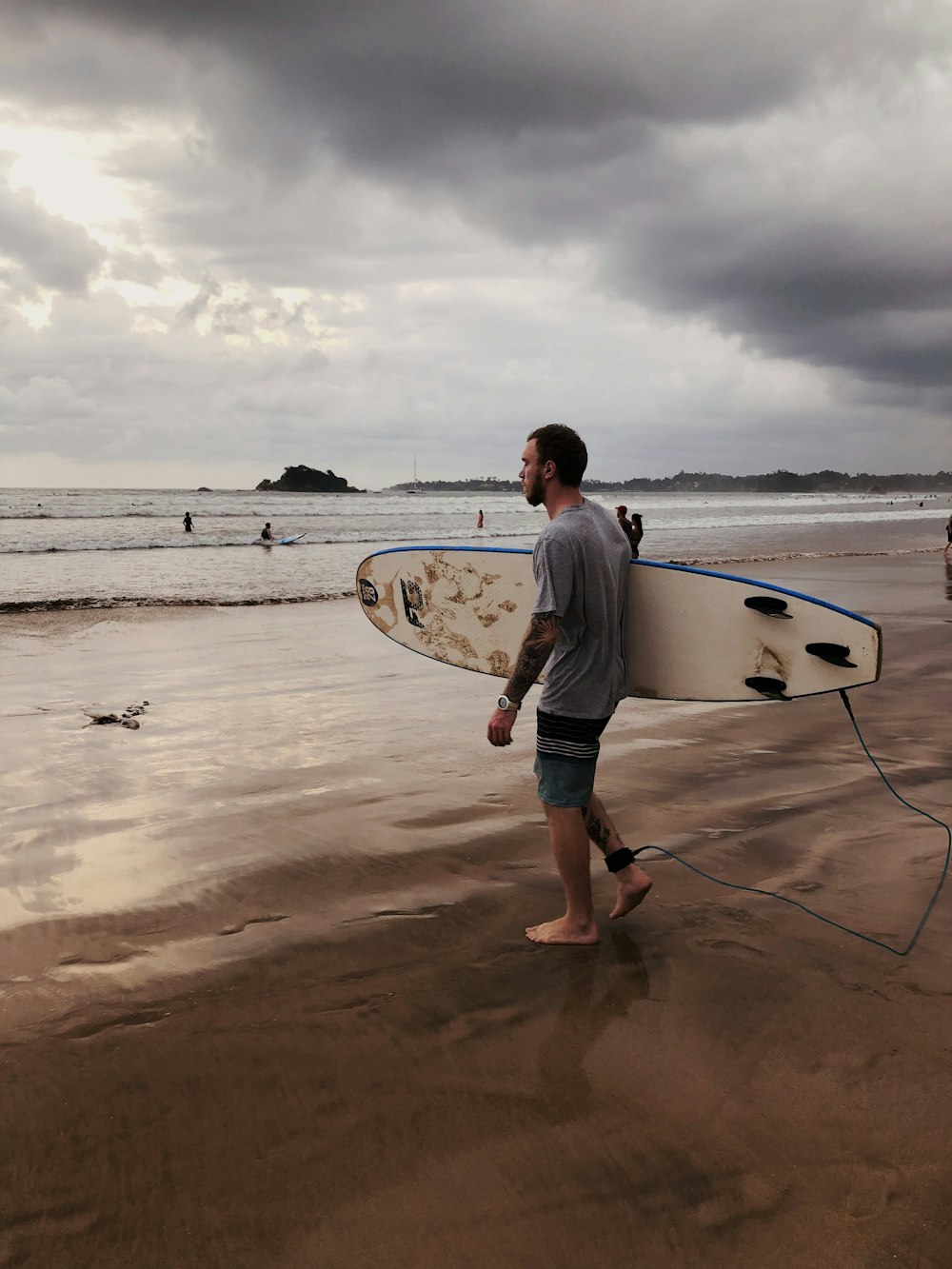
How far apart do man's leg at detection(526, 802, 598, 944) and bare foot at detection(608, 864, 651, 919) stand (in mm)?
164

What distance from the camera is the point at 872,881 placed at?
358 centimetres

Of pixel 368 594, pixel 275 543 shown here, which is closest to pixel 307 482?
pixel 275 543

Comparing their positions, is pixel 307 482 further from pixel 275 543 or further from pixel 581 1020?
pixel 581 1020

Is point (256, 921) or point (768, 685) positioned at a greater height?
point (768, 685)

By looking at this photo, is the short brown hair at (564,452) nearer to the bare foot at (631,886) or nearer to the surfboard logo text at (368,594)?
the bare foot at (631,886)

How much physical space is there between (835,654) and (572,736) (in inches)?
52.9

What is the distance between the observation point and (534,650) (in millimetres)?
2926

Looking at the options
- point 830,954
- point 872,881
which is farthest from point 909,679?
point 830,954

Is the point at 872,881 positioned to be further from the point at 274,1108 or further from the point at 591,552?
the point at 274,1108

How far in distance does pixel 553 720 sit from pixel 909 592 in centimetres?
1413

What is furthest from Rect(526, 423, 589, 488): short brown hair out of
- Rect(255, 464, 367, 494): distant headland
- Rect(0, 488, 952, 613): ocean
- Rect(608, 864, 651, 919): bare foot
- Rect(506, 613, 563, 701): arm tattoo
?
Rect(255, 464, 367, 494): distant headland

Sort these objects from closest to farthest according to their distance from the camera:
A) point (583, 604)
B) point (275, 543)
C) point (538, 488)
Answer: point (583, 604) → point (538, 488) → point (275, 543)

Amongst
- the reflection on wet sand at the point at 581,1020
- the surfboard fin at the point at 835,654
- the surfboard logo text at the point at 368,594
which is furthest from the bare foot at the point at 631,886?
the surfboard logo text at the point at 368,594

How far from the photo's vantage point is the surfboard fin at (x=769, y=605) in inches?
145
